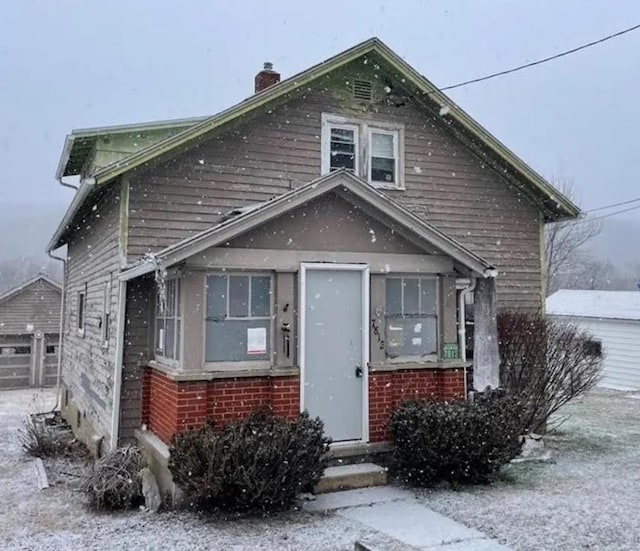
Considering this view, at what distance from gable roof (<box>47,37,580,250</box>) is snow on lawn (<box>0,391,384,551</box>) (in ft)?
13.7

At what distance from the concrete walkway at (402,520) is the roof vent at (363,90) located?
6.39 meters

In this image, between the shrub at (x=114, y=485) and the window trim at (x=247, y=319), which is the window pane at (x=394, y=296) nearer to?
the window trim at (x=247, y=319)

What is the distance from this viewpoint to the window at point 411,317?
27.0ft

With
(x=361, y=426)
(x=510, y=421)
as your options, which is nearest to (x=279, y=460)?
(x=361, y=426)

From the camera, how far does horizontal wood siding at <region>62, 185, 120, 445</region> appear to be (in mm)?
9109

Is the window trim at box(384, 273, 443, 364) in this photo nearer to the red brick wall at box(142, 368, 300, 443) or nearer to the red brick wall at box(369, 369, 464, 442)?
the red brick wall at box(369, 369, 464, 442)

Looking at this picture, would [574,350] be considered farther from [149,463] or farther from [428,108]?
[149,463]

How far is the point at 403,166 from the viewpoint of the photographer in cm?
1064

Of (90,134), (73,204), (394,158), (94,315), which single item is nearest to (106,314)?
(94,315)

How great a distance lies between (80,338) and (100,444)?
4066mm

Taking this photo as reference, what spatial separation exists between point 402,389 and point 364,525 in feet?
7.82

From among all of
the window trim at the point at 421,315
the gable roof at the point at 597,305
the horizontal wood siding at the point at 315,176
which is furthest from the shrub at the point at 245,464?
the gable roof at the point at 597,305

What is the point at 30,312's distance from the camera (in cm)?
2630

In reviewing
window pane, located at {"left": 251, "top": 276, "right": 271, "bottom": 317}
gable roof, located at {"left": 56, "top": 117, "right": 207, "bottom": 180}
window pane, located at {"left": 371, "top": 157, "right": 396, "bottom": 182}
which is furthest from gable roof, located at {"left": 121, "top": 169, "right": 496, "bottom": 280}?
gable roof, located at {"left": 56, "top": 117, "right": 207, "bottom": 180}
